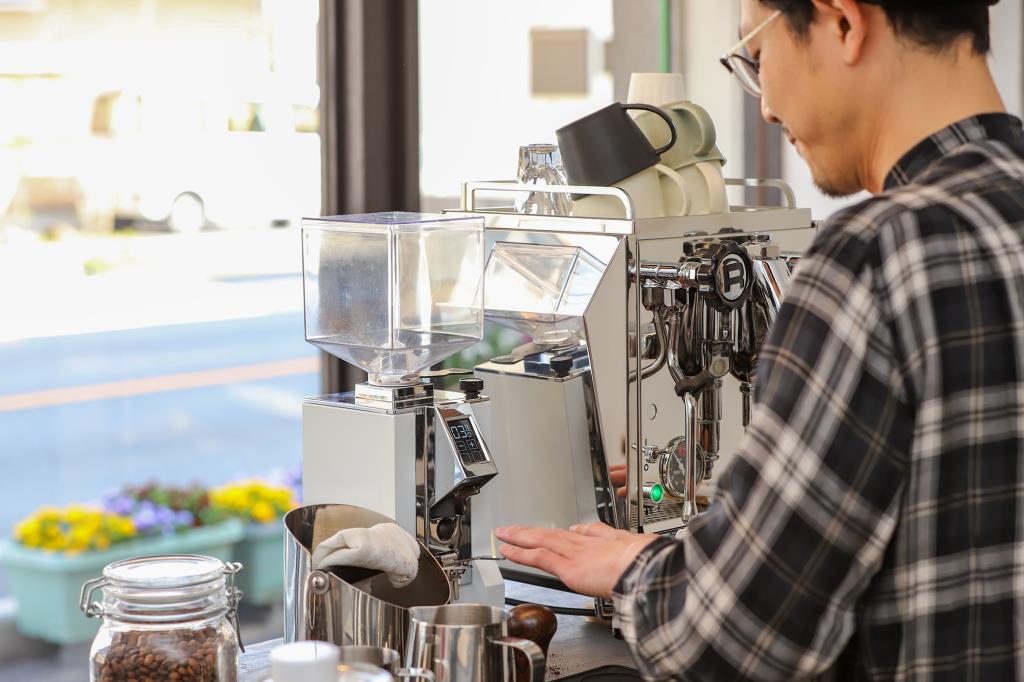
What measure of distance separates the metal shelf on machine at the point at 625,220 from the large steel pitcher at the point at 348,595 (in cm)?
48

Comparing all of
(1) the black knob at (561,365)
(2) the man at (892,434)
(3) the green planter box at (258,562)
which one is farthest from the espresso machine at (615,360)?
(3) the green planter box at (258,562)

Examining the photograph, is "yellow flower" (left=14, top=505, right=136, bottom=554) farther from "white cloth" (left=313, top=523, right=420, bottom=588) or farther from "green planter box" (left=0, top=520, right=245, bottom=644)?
"white cloth" (left=313, top=523, right=420, bottom=588)

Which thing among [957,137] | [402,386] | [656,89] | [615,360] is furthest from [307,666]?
[656,89]

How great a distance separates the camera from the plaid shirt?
0.87 metres

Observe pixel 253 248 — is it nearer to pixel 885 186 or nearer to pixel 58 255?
pixel 58 255

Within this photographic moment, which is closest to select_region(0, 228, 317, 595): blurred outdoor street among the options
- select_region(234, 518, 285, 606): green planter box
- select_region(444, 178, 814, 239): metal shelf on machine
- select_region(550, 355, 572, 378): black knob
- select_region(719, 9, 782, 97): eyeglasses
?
select_region(234, 518, 285, 606): green planter box

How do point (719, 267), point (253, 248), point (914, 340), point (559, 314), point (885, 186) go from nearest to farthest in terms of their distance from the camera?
point (914, 340), point (885, 186), point (719, 267), point (559, 314), point (253, 248)

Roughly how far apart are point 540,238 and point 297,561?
0.58 metres

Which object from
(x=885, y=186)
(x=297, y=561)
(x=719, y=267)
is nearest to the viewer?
(x=885, y=186)

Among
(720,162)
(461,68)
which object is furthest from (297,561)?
(461,68)

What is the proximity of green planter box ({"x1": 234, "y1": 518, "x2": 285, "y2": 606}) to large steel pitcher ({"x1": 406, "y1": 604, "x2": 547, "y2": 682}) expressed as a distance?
5.84ft

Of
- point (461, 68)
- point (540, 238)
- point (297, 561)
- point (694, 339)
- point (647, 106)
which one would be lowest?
point (297, 561)

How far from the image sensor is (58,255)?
8.43 feet

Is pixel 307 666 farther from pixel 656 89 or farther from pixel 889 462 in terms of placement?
pixel 656 89
